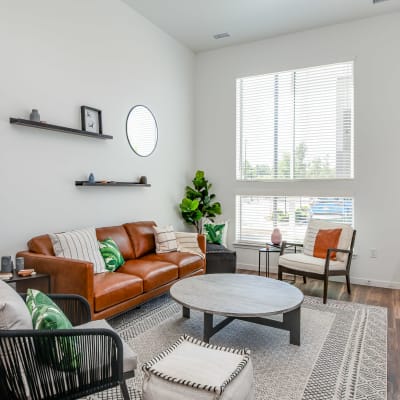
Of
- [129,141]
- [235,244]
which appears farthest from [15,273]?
[235,244]

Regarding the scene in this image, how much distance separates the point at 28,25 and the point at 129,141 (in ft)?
5.49

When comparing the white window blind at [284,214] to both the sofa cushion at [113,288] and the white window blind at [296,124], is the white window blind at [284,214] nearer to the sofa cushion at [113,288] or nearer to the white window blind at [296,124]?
the white window blind at [296,124]

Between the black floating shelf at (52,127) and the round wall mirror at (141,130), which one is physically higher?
the round wall mirror at (141,130)

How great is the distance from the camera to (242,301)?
A: 2.74 m

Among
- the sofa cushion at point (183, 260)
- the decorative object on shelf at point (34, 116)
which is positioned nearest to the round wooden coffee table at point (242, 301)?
the sofa cushion at point (183, 260)

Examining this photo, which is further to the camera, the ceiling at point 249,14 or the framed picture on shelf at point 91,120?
Result: the ceiling at point 249,14

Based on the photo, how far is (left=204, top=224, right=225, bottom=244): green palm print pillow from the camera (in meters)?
5.00

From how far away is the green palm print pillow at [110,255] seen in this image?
3.46m

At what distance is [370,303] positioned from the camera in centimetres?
384

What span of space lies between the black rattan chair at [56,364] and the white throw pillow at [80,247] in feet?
5.27

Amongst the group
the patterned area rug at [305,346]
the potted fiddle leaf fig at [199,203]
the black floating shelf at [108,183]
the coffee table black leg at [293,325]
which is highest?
the black floating shelf at [108,183]

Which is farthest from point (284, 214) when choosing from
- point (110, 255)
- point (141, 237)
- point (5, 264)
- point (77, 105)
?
point (5, 264)

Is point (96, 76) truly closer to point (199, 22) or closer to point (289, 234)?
point (199, 22)

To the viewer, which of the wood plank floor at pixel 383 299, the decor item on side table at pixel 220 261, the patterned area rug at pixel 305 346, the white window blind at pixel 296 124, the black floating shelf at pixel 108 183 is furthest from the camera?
the white window blind at pixel 296 124
